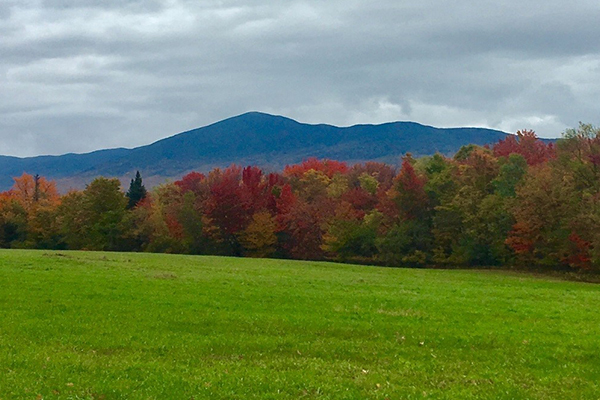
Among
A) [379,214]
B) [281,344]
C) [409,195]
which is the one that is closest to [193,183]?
[379,214]

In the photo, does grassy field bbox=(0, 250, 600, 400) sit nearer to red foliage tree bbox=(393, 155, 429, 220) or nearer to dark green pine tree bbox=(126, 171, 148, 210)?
red foliage tree bbox=(393, 155, 429, 220)

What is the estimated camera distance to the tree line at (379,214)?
2298 inches

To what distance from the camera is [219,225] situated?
298ft

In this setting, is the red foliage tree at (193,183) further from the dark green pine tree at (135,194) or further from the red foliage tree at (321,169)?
the red foliage tree at (321,169)

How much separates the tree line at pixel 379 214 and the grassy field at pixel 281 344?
34.8 meters

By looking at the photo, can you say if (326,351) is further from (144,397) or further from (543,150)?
(543,150)

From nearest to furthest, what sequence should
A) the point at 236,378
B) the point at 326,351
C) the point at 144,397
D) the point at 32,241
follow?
the point at 144,397 < the point at 236,378 < the point at 326,351 < the point at 32,241

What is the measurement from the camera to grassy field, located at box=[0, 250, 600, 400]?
1191cm

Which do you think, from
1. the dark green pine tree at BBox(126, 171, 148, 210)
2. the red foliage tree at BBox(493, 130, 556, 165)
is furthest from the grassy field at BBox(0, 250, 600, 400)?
the dark green pine tree at BBox(126, 171, 148, 210)

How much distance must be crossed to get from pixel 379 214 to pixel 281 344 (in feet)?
215

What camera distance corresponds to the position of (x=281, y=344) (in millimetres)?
15609

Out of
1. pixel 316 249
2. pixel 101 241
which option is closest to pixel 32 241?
pixel 101 241

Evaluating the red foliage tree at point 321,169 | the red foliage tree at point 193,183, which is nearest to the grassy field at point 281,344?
the red foliage tree at point 193,183

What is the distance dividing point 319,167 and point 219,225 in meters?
47.8
